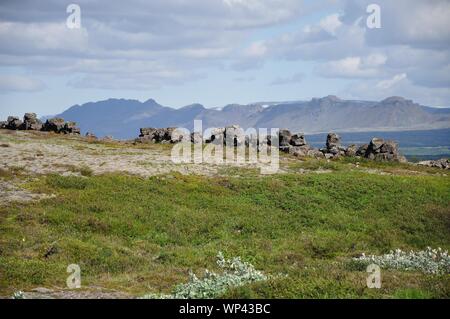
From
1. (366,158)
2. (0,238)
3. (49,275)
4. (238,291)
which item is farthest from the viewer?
(366,158)

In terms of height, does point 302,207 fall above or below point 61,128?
below

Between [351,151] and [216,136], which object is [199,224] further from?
[351,151]

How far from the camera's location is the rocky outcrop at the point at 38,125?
91.1 meters

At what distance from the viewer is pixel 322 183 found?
47.7 metres

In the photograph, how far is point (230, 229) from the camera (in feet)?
117

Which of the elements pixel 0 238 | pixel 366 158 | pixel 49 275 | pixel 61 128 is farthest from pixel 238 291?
pixel 61 128

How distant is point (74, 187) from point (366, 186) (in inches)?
987

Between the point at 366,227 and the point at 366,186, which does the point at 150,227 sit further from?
the point at 366,186

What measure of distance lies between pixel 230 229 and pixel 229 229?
0.07m

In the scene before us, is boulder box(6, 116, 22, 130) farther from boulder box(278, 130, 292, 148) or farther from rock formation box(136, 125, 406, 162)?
boulder box(278, 130, 292, 148)

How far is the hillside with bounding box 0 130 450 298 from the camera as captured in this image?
794 inches

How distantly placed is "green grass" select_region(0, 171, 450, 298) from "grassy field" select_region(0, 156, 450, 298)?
84mm

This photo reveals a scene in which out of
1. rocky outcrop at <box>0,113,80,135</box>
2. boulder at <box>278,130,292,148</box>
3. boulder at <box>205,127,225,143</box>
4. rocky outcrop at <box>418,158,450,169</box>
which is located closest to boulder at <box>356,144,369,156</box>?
rocky outcrop at <box>418,158,450,169</box>

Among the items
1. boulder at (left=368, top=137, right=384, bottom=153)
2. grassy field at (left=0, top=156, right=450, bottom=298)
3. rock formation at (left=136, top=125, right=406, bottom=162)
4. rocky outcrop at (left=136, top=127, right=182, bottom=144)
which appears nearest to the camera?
grassy field at (left=0, top=156, right=450, bottom=298)
